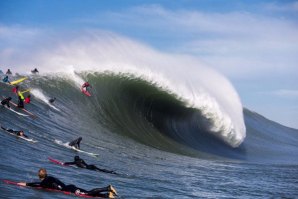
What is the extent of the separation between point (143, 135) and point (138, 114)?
10.2ft

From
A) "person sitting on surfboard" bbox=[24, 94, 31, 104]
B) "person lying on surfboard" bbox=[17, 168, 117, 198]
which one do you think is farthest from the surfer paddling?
"person lying on surfboard" bbox=[17, 168, 117, 198]

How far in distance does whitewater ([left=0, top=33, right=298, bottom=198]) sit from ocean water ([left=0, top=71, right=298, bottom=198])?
2.0 inches

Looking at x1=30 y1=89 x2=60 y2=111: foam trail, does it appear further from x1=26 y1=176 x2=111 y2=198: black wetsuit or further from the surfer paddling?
x1=26 y1=176 x2=111 y2=198: black wetsuit

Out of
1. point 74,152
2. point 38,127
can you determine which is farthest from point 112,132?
point 74,152

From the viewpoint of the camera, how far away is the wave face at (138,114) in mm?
22453

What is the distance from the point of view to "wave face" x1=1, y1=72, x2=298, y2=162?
73.7ft

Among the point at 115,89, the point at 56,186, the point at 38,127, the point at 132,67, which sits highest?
the point at 132,67

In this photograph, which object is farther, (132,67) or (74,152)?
(132,67)

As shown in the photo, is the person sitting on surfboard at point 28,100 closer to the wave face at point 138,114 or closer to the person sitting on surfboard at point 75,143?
the wave face at point 138,114

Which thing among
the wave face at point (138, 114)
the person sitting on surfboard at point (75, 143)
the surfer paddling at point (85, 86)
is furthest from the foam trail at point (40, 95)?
the person sitting on surfboard at point (75, 143)

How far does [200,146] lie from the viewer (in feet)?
84.8

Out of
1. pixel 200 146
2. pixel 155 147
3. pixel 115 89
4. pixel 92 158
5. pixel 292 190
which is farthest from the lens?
pixel 115 89

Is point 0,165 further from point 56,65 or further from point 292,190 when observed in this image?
point 56,65

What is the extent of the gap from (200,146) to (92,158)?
1158 cm
